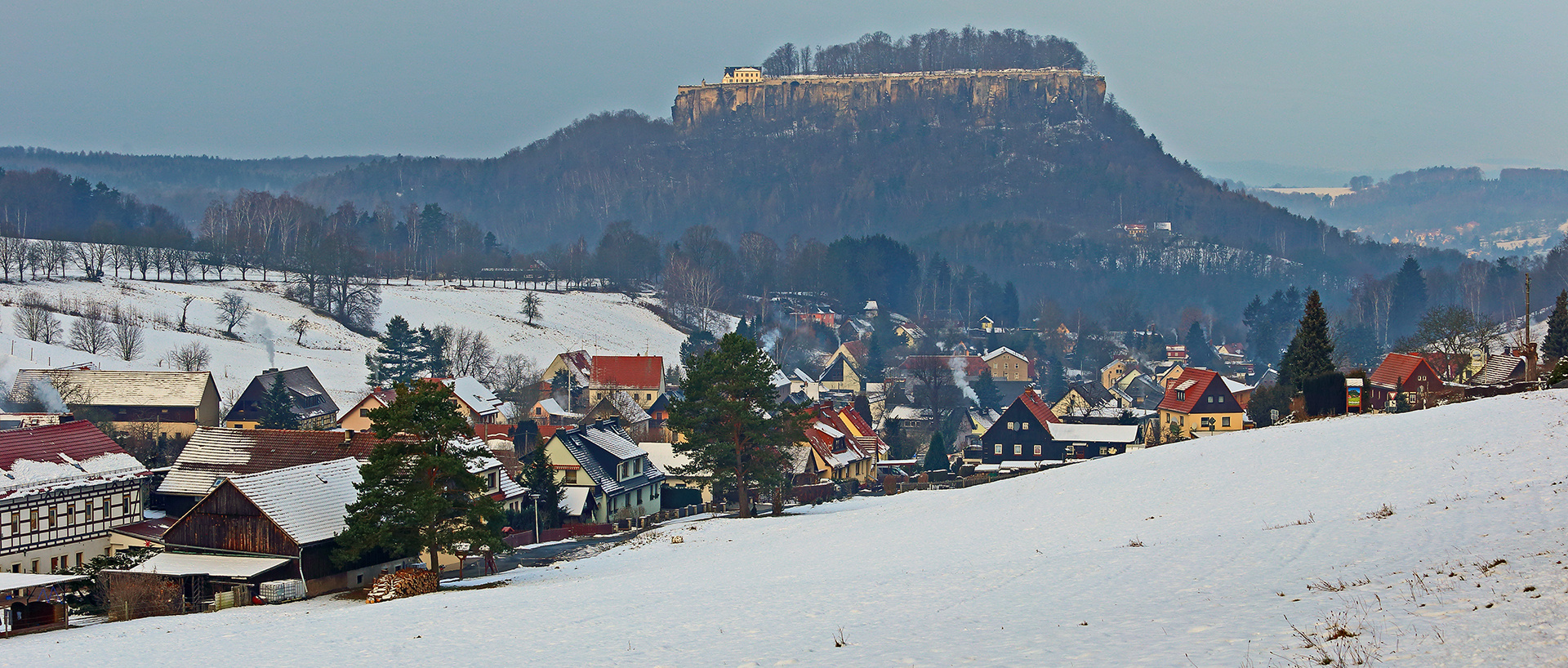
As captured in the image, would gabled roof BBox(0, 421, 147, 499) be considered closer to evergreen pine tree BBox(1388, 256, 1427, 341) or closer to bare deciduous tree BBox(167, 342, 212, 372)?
bare deciduous tree BBox(167, 342, 212, 372)

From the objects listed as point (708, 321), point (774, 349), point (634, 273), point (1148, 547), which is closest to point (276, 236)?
point (634, 273)

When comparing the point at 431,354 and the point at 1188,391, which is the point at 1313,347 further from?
the point at 431,354

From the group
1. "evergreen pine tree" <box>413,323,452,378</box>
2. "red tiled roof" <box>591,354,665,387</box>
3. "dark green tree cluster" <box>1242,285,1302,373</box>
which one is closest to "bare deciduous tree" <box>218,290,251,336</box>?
"evergreen pine tree" <box>413,323,452,378</box>

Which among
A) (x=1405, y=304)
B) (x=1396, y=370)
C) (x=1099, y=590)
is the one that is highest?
(x=1405, y=304)

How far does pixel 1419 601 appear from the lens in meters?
12.2

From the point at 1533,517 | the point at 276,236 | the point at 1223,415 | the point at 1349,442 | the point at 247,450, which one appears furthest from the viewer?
the point at 276,236

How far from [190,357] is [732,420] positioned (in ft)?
180

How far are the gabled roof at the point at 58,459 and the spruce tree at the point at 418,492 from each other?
13524 mm

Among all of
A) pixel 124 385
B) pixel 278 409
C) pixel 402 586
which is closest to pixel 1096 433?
pixel 278 409

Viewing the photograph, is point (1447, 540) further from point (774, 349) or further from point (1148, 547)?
point (774, 349)

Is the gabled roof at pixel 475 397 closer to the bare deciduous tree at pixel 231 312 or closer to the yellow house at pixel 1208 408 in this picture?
the bare deciduous tree at pixel 231 312

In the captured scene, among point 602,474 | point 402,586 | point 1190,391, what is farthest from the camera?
point 1190,391

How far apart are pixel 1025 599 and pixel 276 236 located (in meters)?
145

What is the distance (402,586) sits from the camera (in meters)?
24.5
